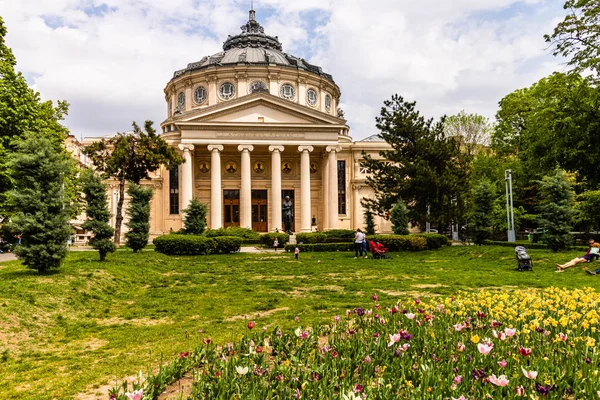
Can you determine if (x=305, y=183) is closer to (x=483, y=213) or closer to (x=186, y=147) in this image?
(x=186, y=147)

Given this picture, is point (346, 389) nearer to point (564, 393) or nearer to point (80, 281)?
point (564, 393)

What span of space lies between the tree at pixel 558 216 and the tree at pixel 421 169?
8665 millimetres

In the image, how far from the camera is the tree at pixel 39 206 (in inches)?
503

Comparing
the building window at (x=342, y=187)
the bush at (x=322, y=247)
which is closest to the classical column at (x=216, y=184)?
the building window at (x=342, y=187)

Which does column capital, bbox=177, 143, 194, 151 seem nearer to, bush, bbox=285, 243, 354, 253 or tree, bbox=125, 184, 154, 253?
bush, bbox=285, 243, 354, 253

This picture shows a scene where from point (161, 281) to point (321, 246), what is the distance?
14.4 metres

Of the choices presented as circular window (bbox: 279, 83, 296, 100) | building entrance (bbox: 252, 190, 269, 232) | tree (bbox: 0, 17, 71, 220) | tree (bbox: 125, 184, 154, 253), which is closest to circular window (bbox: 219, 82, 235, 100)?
circular window (bbox: 279, 83, 296, 100)

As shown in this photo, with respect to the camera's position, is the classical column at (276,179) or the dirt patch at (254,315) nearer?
the dirt patch at (254,315)

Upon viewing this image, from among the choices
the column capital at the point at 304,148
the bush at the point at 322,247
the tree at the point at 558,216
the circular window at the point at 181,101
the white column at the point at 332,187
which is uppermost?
the circular window at the point at 181,101

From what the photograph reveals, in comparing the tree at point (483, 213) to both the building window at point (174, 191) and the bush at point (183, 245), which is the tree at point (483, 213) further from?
the building window at point (174, 191)

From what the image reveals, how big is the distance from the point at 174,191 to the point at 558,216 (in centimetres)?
3971

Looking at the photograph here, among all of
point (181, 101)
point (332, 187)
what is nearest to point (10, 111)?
point (332, 187)

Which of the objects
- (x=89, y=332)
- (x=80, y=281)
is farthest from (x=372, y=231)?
(x=89, y=332)

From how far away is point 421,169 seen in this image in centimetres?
3041
